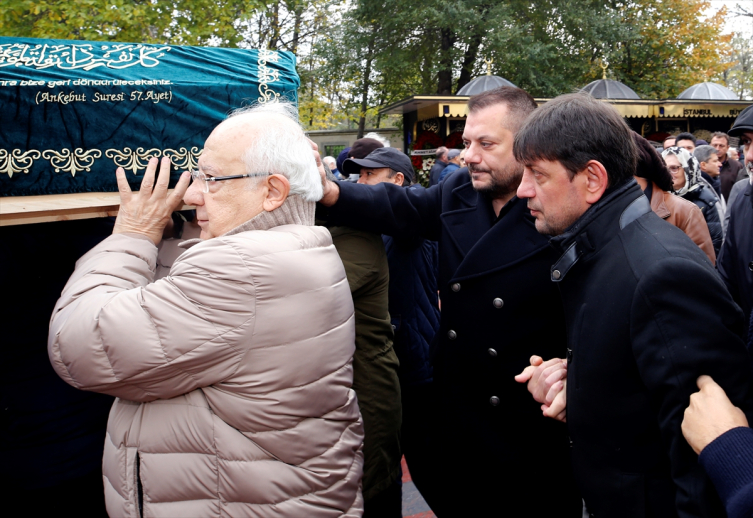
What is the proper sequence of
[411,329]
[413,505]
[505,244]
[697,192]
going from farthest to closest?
1. [697,192]
2. [413,505]
3. [411,329]
4. [505,244]

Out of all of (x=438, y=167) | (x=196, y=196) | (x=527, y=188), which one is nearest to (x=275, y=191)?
(x=196, y=196)

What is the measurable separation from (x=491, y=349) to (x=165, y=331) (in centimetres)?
123

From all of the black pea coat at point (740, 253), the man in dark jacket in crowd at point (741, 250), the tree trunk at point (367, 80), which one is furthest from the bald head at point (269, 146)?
the tree trunk at point (367, 80)

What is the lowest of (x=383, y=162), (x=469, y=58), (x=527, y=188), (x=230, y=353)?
(x=230, y=353)

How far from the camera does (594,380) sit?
61.3 inches

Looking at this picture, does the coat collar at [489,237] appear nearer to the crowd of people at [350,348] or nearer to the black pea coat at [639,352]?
the crowd of people at [350,348]

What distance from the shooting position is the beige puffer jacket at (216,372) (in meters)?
1.43

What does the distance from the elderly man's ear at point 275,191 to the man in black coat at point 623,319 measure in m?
0.69

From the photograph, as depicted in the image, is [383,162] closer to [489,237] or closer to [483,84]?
[489,237]

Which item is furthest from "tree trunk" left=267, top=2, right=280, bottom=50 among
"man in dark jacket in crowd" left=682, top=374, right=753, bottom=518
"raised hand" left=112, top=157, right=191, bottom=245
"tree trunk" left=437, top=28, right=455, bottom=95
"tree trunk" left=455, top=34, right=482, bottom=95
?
"man in dark jacket in crowd" left=682, top=374, right=753, bottom=518

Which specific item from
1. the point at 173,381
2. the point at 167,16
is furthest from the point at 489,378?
the point at 167,16

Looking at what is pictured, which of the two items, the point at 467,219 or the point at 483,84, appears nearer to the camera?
the point at 467,219

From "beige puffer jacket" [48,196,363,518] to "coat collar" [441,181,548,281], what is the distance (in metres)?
0.78

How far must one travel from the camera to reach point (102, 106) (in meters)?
2.00
